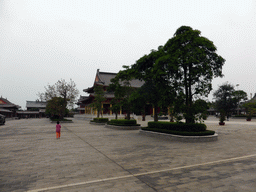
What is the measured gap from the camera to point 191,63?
11.9 metres

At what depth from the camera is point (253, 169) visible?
216 inches

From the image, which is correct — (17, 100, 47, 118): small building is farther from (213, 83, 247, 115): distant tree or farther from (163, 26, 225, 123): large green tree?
(163, 26, 225, 123): large green tree

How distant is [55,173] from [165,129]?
30.5 feet

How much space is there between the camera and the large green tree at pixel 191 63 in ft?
37.1

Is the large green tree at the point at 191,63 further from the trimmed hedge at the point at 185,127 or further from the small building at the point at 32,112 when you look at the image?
the small building at the point at 32,112

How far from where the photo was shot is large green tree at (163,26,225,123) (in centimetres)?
1131

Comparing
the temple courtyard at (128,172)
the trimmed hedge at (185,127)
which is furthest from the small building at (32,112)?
the temple courtyard at (128,172)

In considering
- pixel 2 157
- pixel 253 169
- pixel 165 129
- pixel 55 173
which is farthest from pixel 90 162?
pixel 165 129

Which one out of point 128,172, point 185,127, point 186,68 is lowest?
point 128,172

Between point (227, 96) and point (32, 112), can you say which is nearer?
point (227, 96)

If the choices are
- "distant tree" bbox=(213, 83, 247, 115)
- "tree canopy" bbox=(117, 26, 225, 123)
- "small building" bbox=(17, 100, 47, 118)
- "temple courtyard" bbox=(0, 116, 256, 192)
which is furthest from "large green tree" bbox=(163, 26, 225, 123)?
"small building" bbox=(17, 100, 47, 118)

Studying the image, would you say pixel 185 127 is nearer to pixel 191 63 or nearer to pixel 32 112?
pixel 191 63

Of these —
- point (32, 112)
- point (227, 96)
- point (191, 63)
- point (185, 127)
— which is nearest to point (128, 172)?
point (185, 127)

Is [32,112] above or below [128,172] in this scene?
above
